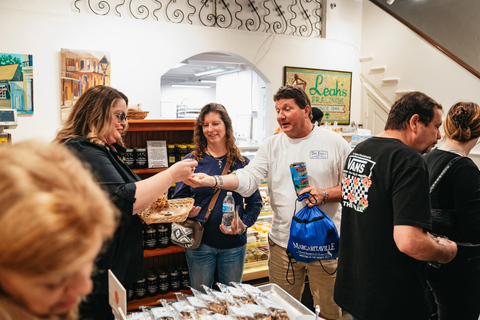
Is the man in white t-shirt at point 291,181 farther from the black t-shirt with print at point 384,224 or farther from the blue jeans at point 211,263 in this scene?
the black t-shirt with print at point 384,224

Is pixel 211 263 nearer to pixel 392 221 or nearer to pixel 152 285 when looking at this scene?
pixel 152 285

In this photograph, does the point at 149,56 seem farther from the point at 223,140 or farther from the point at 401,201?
the point at 401,201

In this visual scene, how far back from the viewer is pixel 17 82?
4250mm

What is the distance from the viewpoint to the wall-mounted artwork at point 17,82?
4172 mm

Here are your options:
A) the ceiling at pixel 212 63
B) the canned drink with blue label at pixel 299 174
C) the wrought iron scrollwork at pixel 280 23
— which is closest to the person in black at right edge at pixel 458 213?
the canned drink with blue label at pixel 299 174

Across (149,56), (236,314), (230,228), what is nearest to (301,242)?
(230,228)

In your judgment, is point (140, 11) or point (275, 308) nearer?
point (275, 308)

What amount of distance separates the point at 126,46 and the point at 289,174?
3.37 metres

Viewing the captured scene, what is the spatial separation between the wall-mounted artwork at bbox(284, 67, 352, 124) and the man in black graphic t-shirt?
438 cm

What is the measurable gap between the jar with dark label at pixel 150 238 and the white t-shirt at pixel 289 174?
1193mm

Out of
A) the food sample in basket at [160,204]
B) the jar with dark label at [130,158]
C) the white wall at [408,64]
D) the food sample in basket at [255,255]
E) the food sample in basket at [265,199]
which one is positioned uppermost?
the white wall at [408,64]

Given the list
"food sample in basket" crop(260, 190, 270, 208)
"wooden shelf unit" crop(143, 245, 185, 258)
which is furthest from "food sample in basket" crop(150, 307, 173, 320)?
"food sample in basket" crop(260, 190, 270, 208)

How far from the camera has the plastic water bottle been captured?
2516mm

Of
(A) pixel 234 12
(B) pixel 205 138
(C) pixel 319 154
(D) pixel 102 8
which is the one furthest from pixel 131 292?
(A) pixel 234 12
